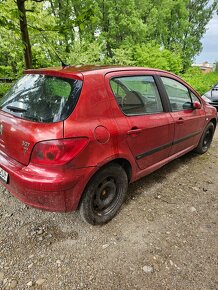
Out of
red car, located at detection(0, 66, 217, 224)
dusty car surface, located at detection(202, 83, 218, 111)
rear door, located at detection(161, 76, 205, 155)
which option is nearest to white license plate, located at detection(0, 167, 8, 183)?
red car, located at detection(0, 66, 217, 224)

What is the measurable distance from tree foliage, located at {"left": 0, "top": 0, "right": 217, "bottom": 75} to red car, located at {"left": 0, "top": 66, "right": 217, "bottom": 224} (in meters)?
2.50

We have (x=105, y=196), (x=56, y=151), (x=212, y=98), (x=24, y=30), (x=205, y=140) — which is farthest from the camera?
(x=212, y=98)

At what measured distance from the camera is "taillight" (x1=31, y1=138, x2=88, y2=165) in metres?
1.95

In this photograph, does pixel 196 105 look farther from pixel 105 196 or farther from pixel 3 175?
pixel 3 175

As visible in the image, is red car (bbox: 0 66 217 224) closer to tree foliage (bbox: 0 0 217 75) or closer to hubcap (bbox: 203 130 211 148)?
hubcap (bbox: 203 130 211 148)

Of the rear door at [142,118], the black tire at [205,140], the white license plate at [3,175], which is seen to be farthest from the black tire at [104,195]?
the black tire at [205,140]

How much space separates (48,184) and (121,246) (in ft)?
3.29

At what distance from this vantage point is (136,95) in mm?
2762

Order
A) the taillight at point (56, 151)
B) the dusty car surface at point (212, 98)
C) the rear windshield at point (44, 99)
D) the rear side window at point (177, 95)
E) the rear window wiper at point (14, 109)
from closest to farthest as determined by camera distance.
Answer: the taillight at point (56, 151)
the rear windshield at point (44, 99)
the rear window wiper at point (14, 109)
the rear side window at point (177, 95)
the dusty car surface at point (212, 98)

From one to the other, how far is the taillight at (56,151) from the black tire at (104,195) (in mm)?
426

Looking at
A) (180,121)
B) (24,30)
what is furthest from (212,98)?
(24,30)

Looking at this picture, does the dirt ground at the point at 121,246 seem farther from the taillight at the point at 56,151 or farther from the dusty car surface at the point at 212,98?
the dusty car surface at the point at 212,98

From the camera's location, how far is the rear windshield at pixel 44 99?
2070 mm

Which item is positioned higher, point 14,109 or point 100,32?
point 100,32
